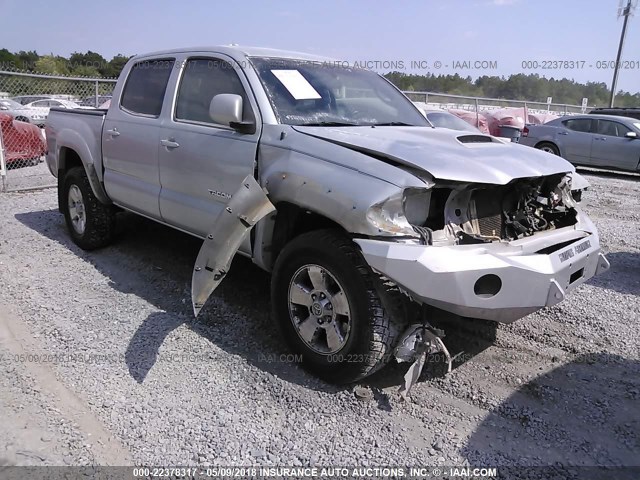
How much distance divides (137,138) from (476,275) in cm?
331

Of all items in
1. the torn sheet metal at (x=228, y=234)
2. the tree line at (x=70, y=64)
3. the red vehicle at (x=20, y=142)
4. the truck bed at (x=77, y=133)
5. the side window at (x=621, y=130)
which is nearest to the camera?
the torn sheet metal at (x=228, y=234)

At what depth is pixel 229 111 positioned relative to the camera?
3.50 meters

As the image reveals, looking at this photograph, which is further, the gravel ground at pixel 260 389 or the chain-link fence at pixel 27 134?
the chain-link fence at pixel 27 134

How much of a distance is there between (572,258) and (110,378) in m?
2.91

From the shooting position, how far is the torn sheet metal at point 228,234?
322cm

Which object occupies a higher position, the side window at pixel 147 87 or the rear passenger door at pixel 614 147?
the side window at pixel 147 87

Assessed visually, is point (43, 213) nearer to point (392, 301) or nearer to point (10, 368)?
point (10, 368)

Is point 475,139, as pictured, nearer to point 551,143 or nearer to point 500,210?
point 500,210

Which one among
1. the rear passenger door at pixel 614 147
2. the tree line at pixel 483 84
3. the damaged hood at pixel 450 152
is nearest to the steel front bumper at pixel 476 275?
the damaged hood at pixel 450 152

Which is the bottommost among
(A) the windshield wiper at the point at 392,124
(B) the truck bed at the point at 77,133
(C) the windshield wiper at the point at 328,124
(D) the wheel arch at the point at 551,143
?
(D) the wheel arch at the point at 551,143


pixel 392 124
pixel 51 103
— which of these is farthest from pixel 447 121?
pixel 51 103

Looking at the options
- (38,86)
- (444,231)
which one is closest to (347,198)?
(444,231)

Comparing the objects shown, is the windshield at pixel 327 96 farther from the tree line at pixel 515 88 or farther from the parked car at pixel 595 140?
the tree line at pixel 515 88

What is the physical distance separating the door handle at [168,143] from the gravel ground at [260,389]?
1.27m
